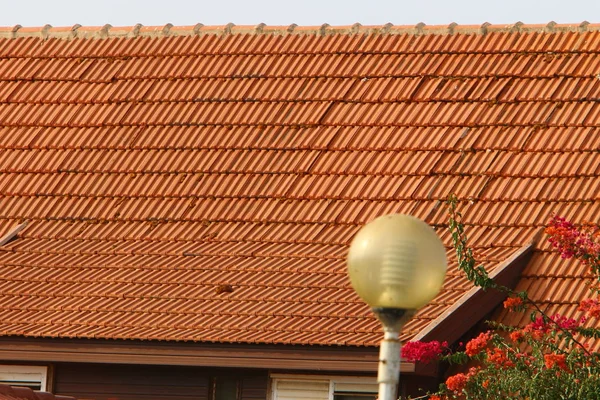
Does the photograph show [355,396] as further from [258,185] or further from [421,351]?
[258,185]

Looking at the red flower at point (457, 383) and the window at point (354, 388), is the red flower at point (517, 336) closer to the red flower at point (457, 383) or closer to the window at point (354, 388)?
the red flower at point (457, 383)

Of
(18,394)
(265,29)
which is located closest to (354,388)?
(18,394)

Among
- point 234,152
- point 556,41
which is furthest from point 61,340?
point 556,41

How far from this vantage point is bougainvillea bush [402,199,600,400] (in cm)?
1137

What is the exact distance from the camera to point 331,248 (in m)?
16.0

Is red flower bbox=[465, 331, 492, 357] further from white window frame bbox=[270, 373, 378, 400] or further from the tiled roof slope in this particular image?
white window frame bbox=[270, 373, 378, 400]

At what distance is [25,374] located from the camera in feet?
51.7

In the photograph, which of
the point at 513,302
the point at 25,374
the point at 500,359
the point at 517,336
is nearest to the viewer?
the point at 500,359

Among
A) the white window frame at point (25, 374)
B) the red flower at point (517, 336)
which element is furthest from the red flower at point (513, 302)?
the white window frame at point (25, 374)

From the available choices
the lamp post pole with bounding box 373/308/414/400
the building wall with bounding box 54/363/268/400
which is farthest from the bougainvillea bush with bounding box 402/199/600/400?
the lamp post pole with bounding box 373/308/414/400

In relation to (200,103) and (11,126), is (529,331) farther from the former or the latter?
(11,126)

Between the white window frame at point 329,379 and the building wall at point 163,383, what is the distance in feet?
0.34

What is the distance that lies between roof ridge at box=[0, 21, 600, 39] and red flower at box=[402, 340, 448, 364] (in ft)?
21.1

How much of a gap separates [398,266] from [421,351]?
5.43 m
